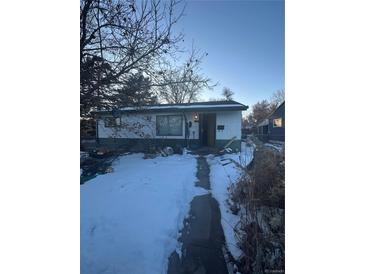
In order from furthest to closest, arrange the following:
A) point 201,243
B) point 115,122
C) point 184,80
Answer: point 115,122, point 184,80, point 201,243

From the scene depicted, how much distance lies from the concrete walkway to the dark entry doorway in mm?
4055

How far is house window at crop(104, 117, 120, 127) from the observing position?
230 cm

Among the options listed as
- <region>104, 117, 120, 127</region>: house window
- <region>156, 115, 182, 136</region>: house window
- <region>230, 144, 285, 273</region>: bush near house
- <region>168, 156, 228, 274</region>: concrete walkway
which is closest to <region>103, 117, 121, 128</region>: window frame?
<region>104, 117, 120, 127</region>: house window

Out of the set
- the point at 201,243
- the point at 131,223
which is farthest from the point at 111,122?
the point at 201,243

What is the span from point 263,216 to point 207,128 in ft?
16.9

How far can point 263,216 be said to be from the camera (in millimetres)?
1557

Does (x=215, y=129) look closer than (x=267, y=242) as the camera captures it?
No

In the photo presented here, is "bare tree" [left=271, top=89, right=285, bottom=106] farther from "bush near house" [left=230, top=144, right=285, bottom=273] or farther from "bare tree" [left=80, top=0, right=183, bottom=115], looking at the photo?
"bare tree" [left=80, top=0, right=183, bottom=115]

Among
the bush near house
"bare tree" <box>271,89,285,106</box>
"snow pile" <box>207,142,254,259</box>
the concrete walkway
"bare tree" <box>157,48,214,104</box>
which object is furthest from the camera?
"bare tree" <box>157,48,214,104</box>

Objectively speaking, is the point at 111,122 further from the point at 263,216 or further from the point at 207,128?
the point at 207,128
